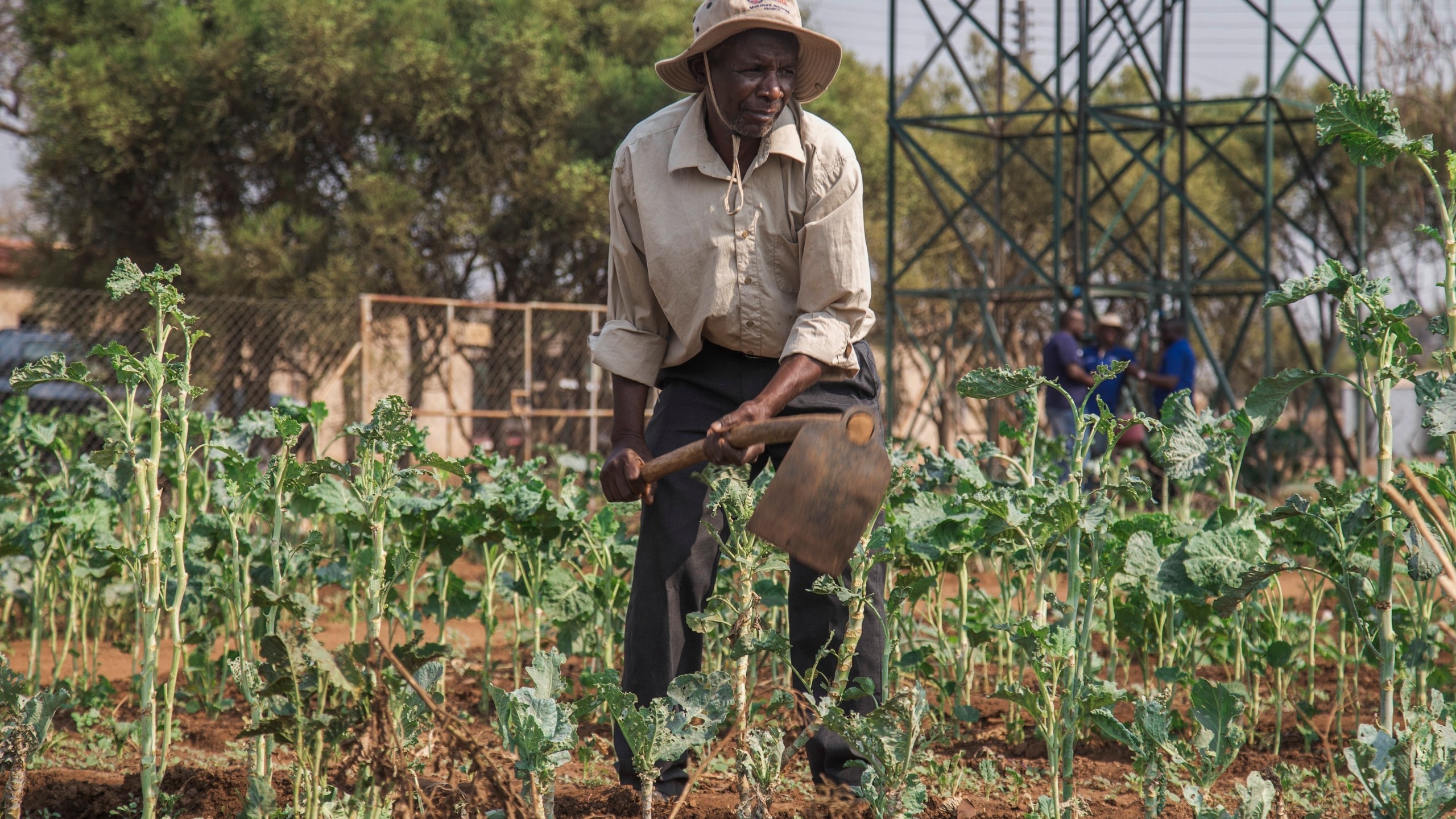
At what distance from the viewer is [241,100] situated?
1309cm

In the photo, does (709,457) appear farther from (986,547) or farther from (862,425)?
(986,547)

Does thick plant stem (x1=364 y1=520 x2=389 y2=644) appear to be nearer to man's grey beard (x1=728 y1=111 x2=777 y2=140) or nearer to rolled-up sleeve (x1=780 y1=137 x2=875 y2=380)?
rolled-up sleeve (x1=780 y1=137 x2=875 y2=380)

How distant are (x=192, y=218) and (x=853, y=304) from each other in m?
12.3

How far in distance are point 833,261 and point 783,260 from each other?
13cm

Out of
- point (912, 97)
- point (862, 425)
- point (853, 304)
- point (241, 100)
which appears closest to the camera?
point (862, 425)

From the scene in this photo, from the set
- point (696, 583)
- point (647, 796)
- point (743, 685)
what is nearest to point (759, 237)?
point (696, 583)

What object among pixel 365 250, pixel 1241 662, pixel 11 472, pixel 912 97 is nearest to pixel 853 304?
pixel 1241 662

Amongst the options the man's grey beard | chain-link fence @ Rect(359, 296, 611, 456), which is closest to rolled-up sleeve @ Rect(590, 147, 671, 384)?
the man's grey beard

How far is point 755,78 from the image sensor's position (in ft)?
7.86

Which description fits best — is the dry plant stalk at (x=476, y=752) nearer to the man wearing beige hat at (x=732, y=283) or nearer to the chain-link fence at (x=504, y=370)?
the man wearing beige hat at (x=732, y=283)

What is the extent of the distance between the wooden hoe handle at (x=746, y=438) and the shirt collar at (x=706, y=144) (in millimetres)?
596

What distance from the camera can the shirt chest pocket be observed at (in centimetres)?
251

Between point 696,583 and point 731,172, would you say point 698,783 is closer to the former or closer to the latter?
point 696,583

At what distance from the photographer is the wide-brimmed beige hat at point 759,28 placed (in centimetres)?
235
